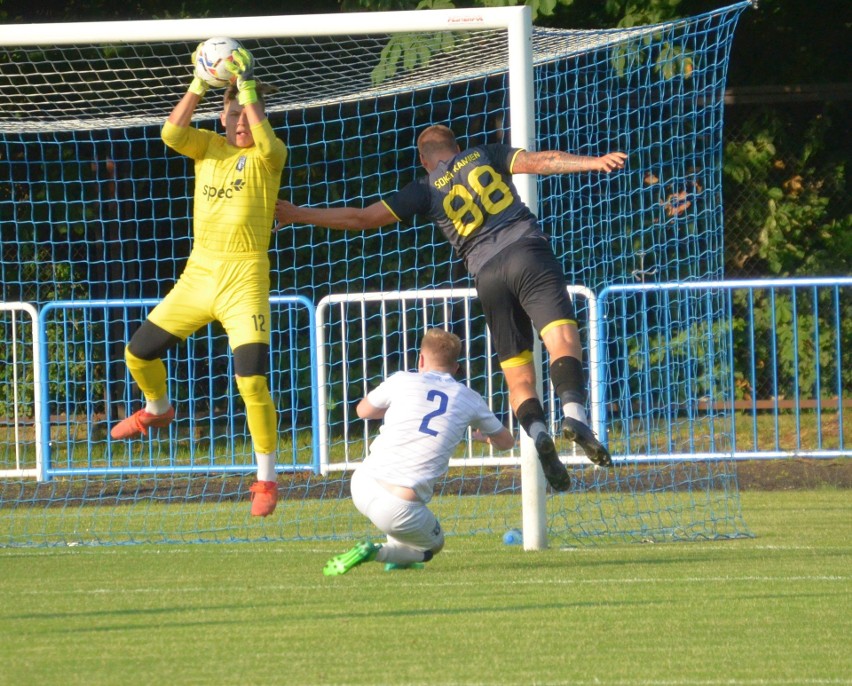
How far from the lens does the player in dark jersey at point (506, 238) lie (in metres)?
6.94

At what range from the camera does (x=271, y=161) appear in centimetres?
739

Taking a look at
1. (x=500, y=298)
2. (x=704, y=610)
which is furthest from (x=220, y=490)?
(x=704, y=610)

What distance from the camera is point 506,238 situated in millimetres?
7195

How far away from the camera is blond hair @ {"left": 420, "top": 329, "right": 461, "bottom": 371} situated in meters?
6.58

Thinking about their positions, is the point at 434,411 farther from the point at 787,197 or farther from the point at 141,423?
the point at 787,197

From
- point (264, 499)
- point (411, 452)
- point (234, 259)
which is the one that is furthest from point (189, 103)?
point (411, 452)

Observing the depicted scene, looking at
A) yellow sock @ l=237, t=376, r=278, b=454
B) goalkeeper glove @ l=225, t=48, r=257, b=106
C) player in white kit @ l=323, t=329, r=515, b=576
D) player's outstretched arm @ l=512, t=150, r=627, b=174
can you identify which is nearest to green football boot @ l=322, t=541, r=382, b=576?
player in white kit @ l=323, t=329, r=515, b=576

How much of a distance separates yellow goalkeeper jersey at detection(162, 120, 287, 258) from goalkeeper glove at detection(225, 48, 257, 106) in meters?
0.30

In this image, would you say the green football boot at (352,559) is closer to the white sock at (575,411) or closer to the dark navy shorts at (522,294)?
the white sock at (575,411)

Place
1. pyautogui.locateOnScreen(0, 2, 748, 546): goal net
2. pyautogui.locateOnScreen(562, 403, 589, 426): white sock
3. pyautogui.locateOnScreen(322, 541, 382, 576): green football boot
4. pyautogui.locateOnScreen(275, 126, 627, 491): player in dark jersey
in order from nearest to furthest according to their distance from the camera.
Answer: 1. pyautogui.locateOnScreen(322, 541, 382, 576): green football boot
2. pyautogui.locateOnScreen(562, 403, 589, 426): white sock
3. pyautogui.locateOnScreen(275, 126, 627, 491): player in dark jersey
4. pyautogui.locateOnScreen(0, 2, 748, 546): goal net

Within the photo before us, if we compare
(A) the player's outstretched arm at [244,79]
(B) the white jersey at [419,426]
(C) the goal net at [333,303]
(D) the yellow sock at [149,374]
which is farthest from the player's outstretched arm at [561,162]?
(D) the yellow sock at [149,374]

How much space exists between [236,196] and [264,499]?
164 centimetres

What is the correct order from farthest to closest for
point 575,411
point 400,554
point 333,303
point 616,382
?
1. point 333,303
2. point 616,382
3. point 575,411
4. point 400,554

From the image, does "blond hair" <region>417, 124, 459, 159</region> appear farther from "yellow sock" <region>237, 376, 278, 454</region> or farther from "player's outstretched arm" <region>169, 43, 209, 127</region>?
"yellow sock" <region>237, 376, 278, 454</region>
